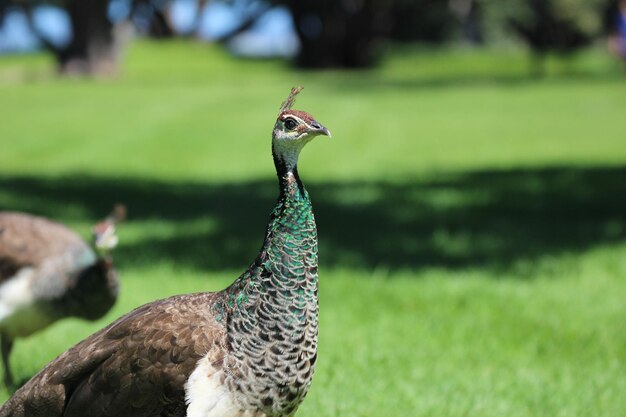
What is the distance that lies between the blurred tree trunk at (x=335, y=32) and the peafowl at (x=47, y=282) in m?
38.2

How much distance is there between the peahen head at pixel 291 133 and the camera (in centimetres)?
360

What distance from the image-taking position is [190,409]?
3.61 meters

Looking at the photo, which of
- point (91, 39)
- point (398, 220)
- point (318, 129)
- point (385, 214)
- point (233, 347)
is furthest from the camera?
point (91, 39)

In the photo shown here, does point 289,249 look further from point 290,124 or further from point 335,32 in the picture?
point 335,32

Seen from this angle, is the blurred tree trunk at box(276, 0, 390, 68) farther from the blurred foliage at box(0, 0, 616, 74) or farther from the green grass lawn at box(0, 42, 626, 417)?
the green grass lawn at box(0, 42, 626, 417)

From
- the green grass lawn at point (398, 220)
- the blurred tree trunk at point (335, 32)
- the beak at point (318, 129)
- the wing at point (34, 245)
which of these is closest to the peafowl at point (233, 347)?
the beak at point (318, 129)

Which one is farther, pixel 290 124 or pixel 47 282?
pixel 47 282

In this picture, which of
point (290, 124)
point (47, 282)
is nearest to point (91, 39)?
point (47, 282)

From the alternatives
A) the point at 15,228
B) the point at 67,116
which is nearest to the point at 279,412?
the point at 15,228

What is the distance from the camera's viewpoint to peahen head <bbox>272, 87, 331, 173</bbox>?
3.60 m

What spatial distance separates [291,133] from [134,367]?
3.64 feet

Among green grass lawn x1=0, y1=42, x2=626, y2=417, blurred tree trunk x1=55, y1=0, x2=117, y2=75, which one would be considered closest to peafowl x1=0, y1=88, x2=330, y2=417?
green grass lawn x1=0, y1=42, x2=626, y2=417

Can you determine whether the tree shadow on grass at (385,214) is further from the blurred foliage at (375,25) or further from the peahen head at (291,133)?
the blurred foliage at (375,25)

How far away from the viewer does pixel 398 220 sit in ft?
36.4
